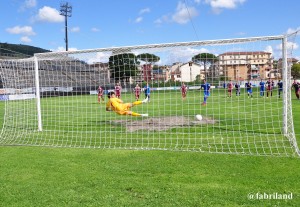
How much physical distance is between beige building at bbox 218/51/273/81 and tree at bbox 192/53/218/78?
0.66 ft

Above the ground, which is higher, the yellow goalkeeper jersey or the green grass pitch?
the yellow goalkeeper jersey

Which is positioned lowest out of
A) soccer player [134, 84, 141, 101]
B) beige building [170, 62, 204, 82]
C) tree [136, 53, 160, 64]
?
soccer player [134, 84, 141, 101]

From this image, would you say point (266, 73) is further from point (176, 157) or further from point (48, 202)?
point (48, 202)

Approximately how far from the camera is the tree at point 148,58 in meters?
9.69

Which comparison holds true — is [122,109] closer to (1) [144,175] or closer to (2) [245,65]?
(2) [245,65]

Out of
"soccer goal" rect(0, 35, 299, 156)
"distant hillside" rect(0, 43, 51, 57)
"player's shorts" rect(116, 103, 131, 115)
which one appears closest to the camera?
"soccer goal" rect(0, 35, 299, 156)

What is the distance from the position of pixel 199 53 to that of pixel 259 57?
168 cm

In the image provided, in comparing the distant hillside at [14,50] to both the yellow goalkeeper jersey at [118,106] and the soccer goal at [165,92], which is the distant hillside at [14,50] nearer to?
the soccer goal at [165,92]

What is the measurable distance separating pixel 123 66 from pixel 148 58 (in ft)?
4.39

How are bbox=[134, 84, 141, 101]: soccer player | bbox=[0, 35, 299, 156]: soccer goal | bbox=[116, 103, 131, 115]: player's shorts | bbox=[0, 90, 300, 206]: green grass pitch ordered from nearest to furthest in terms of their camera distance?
bbox=[0, 90, 300, 206]: green grass pitch, bbox=[0, 35, 299, 156]: soccer goal, bbox=[116, 103, 131, 115]: player's shorts, bbox=[134, 84, 141, 101]: soccer player

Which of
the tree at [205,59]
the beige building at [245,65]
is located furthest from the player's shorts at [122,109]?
the beige building at [245,65]

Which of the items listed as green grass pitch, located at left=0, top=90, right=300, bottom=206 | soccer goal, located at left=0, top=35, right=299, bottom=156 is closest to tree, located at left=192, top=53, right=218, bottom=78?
soccer goal, located at left=0, top=35, right=299, bottom=156

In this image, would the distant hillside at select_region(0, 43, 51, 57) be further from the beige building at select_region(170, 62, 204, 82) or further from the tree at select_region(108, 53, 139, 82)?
the beige building at select_region(170, 62, 204, 82)

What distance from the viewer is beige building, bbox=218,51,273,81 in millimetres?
8961
